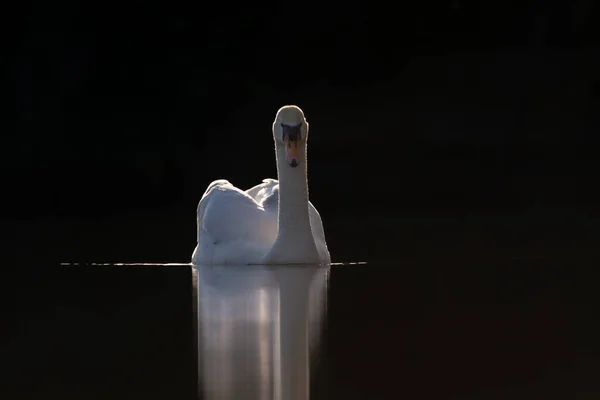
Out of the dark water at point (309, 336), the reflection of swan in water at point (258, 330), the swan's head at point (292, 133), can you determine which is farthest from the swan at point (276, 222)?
→ the dark water at point (309, 336)

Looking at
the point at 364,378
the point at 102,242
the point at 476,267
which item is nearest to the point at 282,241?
the point at 476,267

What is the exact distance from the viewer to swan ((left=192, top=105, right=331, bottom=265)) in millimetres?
10766

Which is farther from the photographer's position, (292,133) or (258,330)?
(292,133)

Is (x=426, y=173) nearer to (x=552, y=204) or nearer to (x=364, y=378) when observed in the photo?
(x=552, y=204)

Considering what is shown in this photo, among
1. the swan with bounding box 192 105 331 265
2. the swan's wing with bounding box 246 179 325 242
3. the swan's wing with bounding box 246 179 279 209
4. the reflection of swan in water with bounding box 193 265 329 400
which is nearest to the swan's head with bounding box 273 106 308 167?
the swan with bounding box 192 105 331 265

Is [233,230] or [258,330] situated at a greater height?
[233,230]

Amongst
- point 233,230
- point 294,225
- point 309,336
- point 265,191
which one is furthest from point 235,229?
point 309,336

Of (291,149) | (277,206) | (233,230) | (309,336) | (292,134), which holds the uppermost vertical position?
(292,134)

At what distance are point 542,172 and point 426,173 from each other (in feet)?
5.21

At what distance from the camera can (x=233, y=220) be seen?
428 inches

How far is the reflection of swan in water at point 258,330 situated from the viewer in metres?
5.33

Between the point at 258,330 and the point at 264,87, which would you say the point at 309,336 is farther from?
the point at 264,87

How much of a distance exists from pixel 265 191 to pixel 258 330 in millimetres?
5381

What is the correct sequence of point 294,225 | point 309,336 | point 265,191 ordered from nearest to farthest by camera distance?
point 309,336 < point 294,225 < point 265,191
